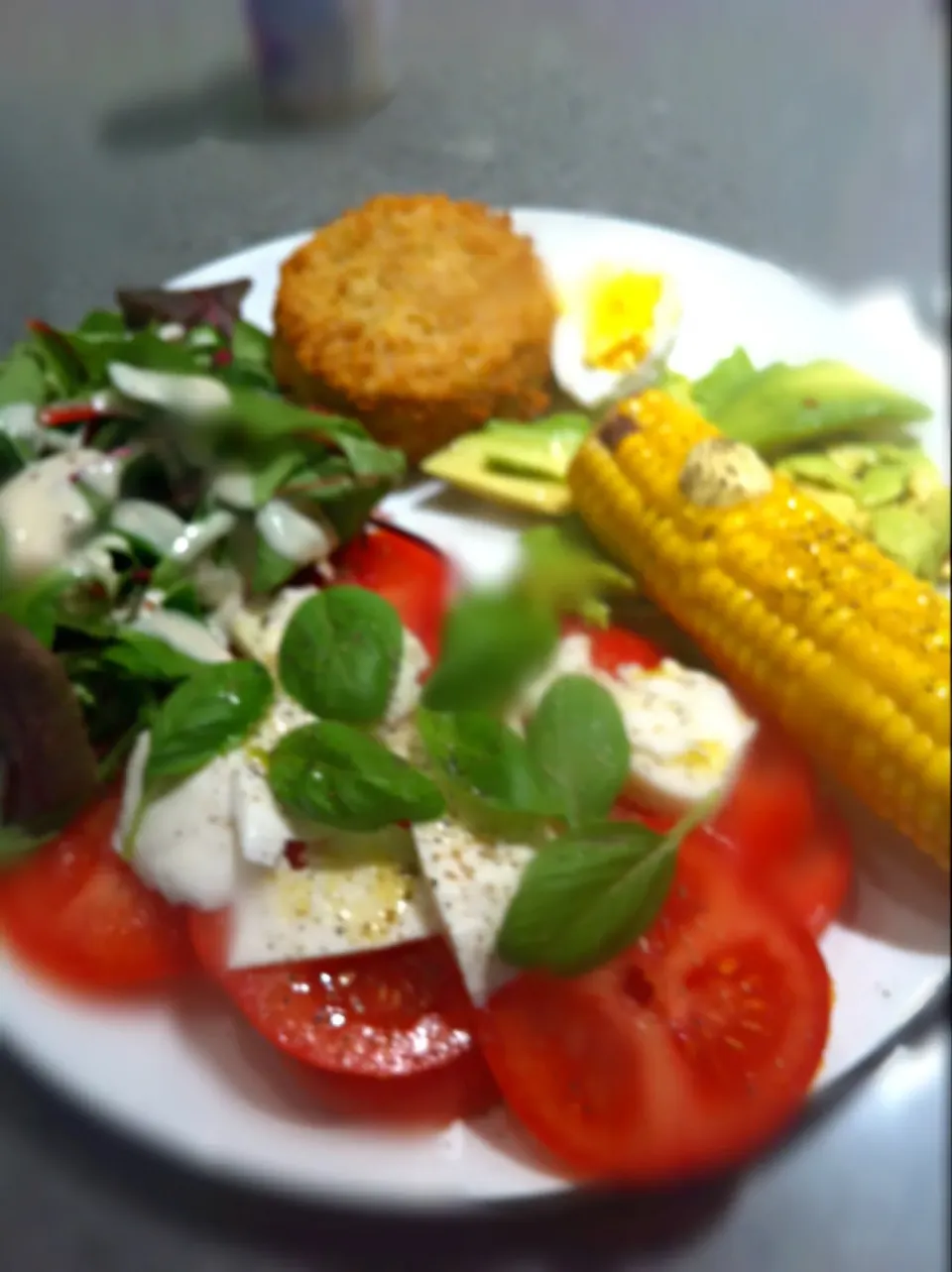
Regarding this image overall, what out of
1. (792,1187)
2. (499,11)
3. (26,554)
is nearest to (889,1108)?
(792,1187)

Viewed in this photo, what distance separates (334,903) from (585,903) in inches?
7.8

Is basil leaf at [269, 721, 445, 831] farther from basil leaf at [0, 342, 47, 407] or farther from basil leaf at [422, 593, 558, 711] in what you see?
basil leaf at [0, 342, 47, 407]

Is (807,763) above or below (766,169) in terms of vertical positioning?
below

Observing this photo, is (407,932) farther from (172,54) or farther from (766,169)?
(172,54)

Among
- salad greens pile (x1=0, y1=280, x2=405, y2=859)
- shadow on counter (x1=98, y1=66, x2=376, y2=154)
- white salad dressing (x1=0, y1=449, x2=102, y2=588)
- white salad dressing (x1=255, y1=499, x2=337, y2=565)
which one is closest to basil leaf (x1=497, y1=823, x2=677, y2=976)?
salad greens pile (x1=0, y1=280, x2=405, y2=859)

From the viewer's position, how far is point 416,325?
121 centimetres

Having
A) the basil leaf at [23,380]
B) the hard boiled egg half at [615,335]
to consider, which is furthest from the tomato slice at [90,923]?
the hard boiled egg half at [615,335]

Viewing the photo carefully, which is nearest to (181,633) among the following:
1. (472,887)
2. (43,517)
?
(43,517)

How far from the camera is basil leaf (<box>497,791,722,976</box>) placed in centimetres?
75

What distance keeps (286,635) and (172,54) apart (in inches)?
51.2

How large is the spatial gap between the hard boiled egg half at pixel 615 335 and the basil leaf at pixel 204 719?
1.79 feet

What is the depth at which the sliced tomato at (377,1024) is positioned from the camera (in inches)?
30.4

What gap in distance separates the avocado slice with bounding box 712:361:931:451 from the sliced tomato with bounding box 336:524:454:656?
1.12 ft

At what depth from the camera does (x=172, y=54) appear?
1.78m
